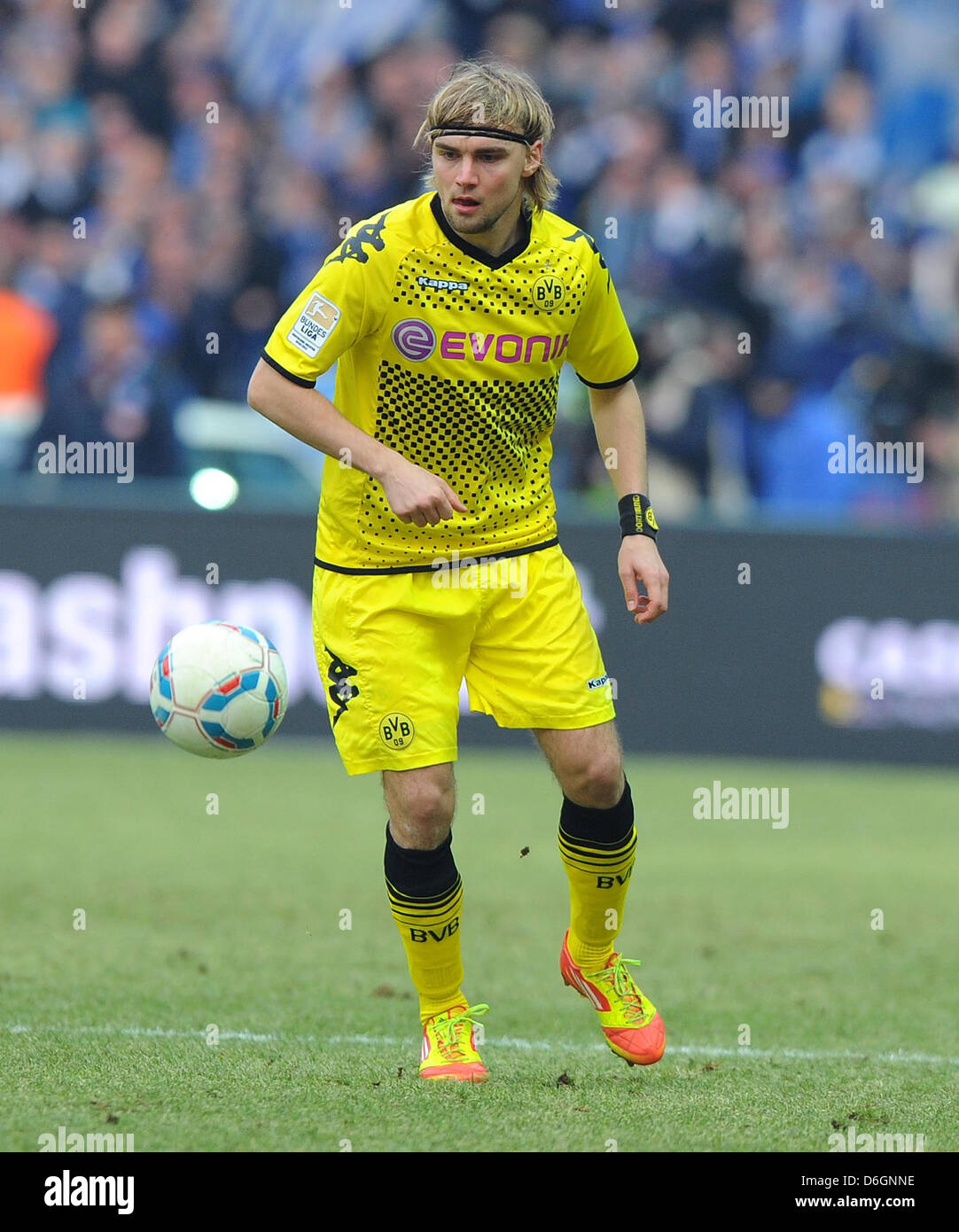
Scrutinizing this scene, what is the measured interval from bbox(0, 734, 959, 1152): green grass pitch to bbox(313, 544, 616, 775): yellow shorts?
0.92m

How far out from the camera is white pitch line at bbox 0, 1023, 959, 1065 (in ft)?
17.6

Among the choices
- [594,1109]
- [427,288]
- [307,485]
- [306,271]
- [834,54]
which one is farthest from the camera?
[834,54]

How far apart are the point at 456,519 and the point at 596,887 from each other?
1.14 metres

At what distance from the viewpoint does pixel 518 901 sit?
8133 millimetres

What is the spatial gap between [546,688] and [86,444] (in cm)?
811

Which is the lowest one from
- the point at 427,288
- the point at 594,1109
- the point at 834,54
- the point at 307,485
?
the point at 594,1109

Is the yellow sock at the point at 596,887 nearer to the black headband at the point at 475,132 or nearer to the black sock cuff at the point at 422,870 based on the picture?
the black sock cuff at the point at 422,870

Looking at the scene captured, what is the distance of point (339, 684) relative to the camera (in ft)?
16.8

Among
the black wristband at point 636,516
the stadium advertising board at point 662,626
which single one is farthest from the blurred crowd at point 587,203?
the black wristband at point 636,516

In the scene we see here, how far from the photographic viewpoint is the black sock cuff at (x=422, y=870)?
16.7 feet

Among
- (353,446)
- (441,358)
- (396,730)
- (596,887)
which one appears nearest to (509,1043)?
(596,887)

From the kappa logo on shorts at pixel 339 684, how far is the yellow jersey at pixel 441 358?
266 millimetres

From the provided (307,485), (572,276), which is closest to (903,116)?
(307,485)

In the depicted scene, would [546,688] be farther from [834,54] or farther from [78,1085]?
[834,54]
